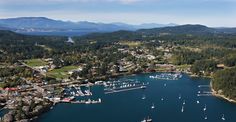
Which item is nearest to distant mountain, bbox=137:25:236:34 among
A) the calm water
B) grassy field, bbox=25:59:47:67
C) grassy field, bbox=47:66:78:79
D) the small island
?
the small island

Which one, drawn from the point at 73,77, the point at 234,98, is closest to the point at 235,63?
the point at 234,98

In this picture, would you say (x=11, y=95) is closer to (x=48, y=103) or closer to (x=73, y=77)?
(x=48, y=103)

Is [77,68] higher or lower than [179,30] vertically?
lower

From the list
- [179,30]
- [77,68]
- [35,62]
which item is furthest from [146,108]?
[179,30]

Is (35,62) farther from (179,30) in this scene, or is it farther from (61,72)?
(179,30)

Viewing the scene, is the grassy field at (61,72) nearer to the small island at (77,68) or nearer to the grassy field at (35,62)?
the small island at (77,68)
